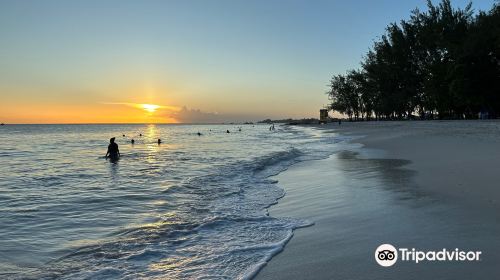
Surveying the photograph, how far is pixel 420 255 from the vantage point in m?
4.91

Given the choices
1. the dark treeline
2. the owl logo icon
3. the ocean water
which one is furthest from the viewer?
the dark treeline

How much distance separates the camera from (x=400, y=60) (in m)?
74.9

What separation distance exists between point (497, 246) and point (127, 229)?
6070 mm

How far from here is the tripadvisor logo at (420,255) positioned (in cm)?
471

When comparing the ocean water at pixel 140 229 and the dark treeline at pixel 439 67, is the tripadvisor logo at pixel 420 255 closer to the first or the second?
the ocean water at pixel 140 229

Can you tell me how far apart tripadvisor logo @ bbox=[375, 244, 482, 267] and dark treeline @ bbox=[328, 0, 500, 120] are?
1801 inches

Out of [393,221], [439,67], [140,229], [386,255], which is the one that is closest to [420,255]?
[386,255]

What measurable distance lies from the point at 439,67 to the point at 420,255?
56.7 meters

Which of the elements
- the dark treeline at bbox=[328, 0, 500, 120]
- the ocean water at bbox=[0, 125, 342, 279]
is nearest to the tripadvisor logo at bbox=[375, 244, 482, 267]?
the ocean water at bbox=[0, 125, 342, 279]

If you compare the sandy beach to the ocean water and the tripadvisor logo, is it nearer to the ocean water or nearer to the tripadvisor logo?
the tripadvisor logo

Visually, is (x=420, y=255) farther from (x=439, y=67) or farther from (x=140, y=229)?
(x=439, y=67)

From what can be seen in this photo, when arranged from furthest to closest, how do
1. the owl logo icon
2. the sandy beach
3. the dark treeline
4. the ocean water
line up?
the dark treeline, the ocean water, the owl logo icon, the sandy beach

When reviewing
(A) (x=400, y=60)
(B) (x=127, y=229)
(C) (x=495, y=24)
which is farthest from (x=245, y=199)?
(A) (x=400, y=60)

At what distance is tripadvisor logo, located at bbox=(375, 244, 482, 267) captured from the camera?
4.71 metres
